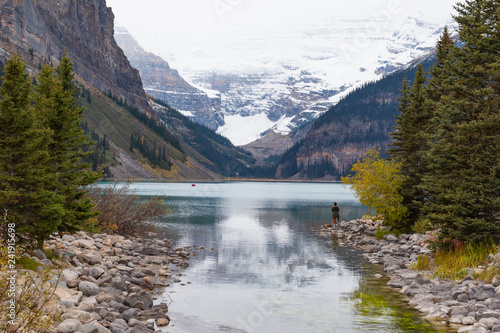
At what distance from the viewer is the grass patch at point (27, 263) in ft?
62.8

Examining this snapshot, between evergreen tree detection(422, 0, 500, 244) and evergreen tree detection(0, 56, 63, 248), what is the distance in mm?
21062

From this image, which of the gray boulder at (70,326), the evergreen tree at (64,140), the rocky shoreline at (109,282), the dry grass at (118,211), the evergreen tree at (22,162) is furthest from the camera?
the dry grass at (118,211)

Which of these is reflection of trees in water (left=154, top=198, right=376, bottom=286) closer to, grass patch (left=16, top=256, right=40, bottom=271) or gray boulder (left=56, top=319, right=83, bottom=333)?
grass patch (left=16, top=256, right=40, bottom=271)

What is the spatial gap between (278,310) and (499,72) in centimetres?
1784

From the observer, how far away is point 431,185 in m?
30.8

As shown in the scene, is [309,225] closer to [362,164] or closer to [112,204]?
[362,164]

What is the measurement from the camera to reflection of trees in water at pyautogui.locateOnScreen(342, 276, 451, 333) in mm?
18422

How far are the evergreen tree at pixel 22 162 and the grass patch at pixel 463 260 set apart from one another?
2040cm

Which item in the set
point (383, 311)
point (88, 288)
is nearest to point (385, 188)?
point (383, 311)

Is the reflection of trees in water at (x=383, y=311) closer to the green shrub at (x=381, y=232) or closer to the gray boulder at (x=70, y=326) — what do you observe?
the gray boulder at (x=70, y=326)

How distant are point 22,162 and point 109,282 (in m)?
7.13

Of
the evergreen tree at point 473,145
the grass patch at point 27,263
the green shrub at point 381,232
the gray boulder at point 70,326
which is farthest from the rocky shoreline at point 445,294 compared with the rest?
the grass patch at point 27,263

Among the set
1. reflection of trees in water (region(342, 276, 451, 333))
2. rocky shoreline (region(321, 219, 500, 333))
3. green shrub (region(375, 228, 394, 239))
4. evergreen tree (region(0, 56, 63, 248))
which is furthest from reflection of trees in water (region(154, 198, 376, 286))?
evergreen tree (region(0, 56, 63, 248))

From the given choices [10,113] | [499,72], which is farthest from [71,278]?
[499,72]
